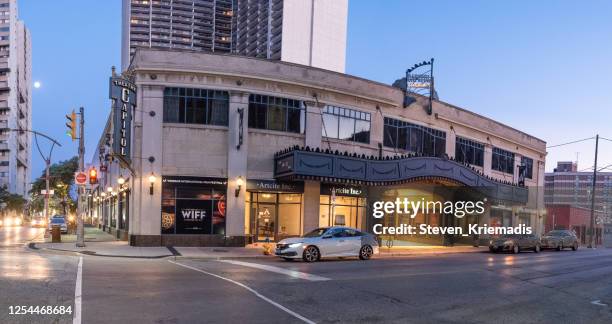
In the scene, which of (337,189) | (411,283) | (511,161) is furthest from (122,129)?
(511,161)

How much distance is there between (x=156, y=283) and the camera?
11.9 meters

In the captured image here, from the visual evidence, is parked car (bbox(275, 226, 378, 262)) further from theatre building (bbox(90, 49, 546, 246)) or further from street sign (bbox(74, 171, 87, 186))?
street sign (bbox(74, 171, 87, 186))

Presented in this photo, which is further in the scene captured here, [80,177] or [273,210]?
[273,210]

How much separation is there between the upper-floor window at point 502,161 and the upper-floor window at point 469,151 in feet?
7.70

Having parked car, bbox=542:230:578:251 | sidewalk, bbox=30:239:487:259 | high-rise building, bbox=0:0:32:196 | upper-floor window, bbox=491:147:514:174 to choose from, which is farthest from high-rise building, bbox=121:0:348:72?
sidewalk, bbox=30:239:487:259

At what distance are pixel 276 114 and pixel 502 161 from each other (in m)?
24.9

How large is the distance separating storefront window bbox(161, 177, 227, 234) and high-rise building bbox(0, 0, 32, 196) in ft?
324

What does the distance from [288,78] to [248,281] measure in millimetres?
→ 15908

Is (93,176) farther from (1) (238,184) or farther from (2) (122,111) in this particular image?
(1) (238,184)

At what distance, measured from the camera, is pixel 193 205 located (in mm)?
24812

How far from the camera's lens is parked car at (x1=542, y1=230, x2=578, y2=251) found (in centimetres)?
3462

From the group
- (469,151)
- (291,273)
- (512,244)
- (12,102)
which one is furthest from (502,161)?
(12,102)

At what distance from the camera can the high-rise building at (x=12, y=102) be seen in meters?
117

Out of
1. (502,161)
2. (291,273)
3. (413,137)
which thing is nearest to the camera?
(291,273)
